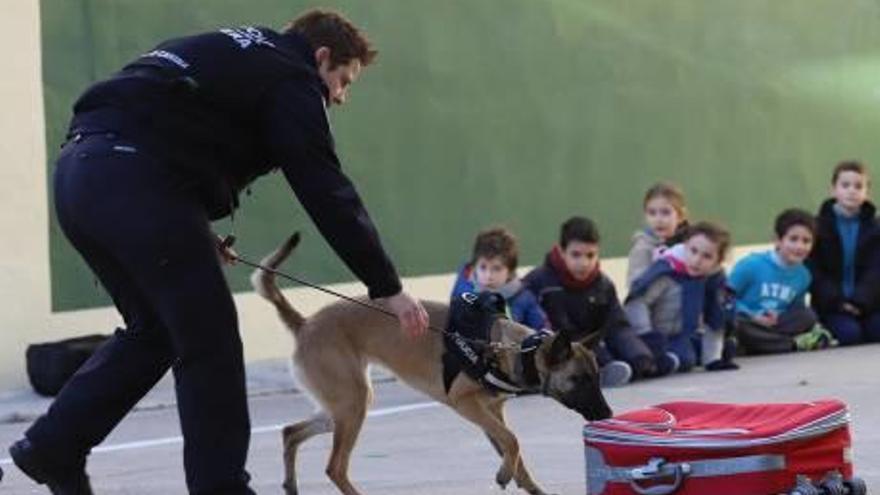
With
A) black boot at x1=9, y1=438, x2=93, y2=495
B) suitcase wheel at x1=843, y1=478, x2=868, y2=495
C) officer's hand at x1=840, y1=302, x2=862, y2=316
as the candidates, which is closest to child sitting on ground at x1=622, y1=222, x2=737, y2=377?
officer's hand at x1=840, y1=302, x2=862, y2=316

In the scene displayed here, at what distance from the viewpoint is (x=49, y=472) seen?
18.9 feet

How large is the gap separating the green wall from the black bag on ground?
40 cm

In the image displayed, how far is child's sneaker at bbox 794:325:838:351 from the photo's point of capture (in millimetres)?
12414

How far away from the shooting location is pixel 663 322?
36.7 feet

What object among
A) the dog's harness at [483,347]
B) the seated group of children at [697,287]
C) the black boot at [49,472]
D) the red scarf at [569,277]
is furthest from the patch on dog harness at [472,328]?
the red scarf at [569,277]

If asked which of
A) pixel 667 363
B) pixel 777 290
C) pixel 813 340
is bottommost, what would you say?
pixel 813 340

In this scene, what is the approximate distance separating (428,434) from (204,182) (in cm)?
374

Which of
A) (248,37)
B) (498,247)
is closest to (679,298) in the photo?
(498,247)

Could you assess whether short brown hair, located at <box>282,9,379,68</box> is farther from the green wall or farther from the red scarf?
the green wall

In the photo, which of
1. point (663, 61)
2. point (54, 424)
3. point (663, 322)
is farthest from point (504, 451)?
point (663, 61)

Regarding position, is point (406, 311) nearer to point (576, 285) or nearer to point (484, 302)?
point (484, 302)

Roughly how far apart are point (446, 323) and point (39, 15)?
4.30 m

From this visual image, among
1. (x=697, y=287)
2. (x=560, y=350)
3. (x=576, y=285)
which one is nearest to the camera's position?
(x=560, y=350)

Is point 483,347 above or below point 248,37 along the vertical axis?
below
